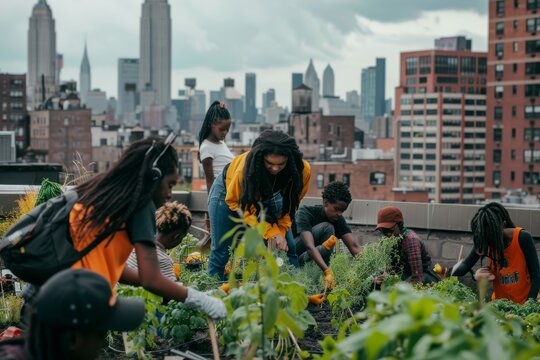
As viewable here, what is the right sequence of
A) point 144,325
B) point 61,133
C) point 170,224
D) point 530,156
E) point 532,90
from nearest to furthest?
point 144,325, point 170,224, point 532,90, point 530,156, point 61,133

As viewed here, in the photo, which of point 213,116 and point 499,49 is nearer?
point 213,116

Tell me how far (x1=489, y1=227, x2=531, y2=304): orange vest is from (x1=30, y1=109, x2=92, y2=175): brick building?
146 m

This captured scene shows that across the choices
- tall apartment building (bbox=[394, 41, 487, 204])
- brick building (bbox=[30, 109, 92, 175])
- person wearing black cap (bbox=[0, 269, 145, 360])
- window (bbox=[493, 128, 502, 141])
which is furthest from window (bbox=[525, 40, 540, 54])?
person wearing black cap (bbox=[0, 269, 145, 360])

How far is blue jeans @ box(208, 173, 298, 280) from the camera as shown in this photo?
774cm

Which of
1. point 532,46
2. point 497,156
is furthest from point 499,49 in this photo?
point 497,156

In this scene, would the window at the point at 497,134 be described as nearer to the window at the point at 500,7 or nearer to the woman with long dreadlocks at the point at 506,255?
the window at the point at 500,7

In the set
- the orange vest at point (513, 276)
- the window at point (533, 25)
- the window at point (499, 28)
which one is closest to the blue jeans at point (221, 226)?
the orange vest at point (513, 276)

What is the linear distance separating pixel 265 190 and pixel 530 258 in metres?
1.99

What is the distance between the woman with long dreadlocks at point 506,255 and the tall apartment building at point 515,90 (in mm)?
123174

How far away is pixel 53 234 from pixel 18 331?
1264 millimetres

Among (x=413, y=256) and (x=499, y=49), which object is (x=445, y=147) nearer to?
(x=499, y=49)

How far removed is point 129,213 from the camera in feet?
15.5

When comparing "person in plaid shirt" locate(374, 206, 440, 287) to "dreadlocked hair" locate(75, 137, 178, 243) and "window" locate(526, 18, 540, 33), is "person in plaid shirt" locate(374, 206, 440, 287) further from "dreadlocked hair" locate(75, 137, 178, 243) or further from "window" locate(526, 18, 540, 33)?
"window" locate(526, 18, 540, 33)

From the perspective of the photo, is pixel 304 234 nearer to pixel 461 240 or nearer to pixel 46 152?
pixel 461 240
